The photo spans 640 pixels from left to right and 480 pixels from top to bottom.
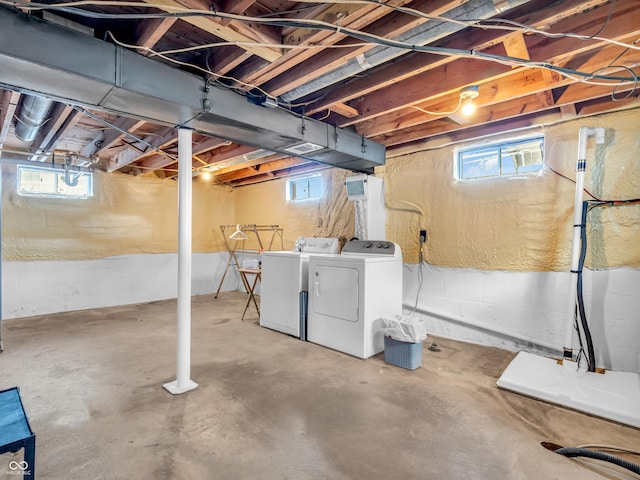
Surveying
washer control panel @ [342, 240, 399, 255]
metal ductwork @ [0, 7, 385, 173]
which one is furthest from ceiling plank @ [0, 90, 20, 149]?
washer control panel @ [342, 240, 399, 255]

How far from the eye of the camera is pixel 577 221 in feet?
8.89

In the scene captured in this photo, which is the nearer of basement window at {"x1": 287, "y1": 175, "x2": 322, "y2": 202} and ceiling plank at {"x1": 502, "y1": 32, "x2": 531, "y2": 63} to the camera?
ceiling plank at {"x1": 502, "y1": 32, "x2": 531, "y2": 63}

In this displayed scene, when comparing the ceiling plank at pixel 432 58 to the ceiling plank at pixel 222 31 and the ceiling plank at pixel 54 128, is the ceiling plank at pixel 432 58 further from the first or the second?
the ceiling plank at pixel 54 128

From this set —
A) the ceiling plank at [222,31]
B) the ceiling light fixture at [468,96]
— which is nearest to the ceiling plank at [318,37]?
the ceiling plank at [222,31]

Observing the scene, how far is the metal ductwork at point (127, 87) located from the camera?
164 centimetres

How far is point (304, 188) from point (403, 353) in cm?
339

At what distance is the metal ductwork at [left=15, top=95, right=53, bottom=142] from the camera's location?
8.26 feet

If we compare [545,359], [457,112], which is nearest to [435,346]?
[545,359]

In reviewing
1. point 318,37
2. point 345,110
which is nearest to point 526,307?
point 345,110

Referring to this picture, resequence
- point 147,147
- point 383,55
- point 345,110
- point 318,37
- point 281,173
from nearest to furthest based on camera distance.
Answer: point 318,37 → point 383,55 → point 345,110 → point 147,147 → point 281,173

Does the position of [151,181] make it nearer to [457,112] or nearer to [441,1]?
[457,112]

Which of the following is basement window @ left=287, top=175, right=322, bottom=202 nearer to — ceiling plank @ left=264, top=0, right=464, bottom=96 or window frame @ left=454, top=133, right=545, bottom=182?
window frame @ left=454, top=133, right=545, bottom=182

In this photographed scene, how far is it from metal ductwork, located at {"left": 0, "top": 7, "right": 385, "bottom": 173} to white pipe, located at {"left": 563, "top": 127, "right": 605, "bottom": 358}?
218 cm

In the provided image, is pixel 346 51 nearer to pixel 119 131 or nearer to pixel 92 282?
pixel 119 131
